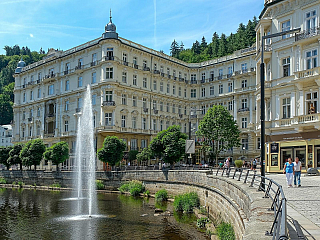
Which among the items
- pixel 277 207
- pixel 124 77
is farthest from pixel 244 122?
pixel 277 207

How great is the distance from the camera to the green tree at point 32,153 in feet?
174

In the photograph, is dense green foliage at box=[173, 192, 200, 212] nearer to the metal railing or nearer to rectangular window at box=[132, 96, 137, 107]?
the metal railing

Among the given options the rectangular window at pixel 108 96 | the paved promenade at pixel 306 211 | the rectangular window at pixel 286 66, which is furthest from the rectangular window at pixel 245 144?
the paved promenade at pixel 306 211

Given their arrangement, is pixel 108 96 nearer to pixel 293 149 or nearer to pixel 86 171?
pixel 86 171

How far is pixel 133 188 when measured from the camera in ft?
123

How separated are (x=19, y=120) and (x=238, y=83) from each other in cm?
4717

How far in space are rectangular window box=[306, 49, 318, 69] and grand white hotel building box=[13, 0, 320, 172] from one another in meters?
0.09

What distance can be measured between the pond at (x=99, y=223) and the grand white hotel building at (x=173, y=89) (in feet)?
46.6

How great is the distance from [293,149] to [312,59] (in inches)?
328

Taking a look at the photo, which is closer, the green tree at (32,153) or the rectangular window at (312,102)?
the rectangular window at (312,102)

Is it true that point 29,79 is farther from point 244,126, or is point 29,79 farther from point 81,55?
point 244,126

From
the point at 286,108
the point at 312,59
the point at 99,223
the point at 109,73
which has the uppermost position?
the point at 109,73

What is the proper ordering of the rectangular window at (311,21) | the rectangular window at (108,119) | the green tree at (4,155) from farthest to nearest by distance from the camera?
the green tree at (4,155) < the rectangular window at (108,119) < the rectangular window at (311,21)

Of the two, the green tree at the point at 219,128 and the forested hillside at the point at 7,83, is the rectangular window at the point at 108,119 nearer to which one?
the green tree at the point at 219,128
